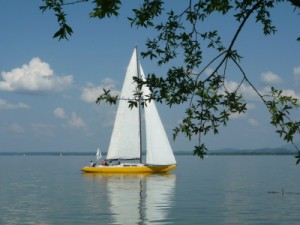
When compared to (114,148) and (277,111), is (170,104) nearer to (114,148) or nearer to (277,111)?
(277,111)

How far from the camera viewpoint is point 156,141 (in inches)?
2314

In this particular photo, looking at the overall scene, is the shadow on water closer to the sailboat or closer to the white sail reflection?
the white sail reflection

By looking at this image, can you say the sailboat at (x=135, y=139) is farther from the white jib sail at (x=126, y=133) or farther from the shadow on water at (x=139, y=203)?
the shadow on water at (x=139, y=203)

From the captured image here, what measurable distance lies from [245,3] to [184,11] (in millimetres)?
1094

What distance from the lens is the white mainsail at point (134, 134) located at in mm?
58856

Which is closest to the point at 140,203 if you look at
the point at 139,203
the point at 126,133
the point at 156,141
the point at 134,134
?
the point at 139,203

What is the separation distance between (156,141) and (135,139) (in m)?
3.03

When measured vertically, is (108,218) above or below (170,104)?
below

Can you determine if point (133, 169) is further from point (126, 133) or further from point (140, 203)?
point (140, 203)

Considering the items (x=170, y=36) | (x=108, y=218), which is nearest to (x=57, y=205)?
(x=108, y=218)

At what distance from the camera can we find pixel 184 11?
911 centimetres

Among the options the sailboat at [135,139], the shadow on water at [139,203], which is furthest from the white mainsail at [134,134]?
the shadow on water at [139,203]

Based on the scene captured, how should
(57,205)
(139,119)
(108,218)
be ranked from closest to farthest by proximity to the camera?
(108,218)
(57,205)
(139,119)

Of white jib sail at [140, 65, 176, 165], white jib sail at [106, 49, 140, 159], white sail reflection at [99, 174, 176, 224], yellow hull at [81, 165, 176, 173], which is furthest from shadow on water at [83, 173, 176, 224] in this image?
white jib sail at [106, 49, 140, 159]
